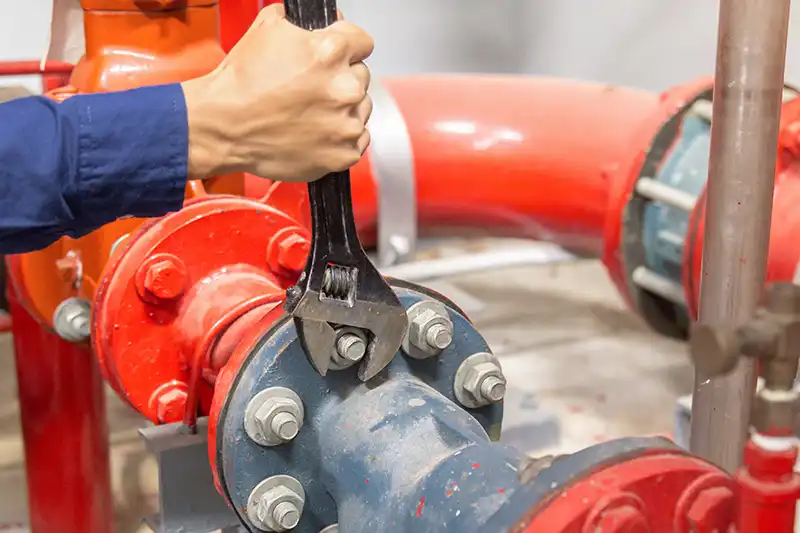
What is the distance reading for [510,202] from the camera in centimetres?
167

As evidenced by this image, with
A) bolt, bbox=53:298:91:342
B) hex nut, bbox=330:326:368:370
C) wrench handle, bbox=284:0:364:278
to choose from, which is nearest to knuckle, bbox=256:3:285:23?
wrench handle, bbox=284:0:364:278

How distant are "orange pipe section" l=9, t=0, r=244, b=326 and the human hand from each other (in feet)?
0.96

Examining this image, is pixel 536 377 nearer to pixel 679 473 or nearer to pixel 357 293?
pixel 357 293

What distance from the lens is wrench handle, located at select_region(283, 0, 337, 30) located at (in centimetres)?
70

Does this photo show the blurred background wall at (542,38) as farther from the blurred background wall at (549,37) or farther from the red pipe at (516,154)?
the red pipe at (516,154)

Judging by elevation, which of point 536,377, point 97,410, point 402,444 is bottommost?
point 536,377

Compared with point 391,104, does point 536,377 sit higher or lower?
lower

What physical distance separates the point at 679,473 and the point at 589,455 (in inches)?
1.9

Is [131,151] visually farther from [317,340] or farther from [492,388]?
[492,388]

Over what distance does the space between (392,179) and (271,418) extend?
91 cm

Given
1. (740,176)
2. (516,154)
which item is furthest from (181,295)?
(516,154)

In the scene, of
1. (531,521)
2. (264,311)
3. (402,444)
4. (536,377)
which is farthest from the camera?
(536,377)

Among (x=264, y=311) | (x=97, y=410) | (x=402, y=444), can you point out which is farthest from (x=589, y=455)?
(x=97, y=410)

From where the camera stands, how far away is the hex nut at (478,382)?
0.78 m
